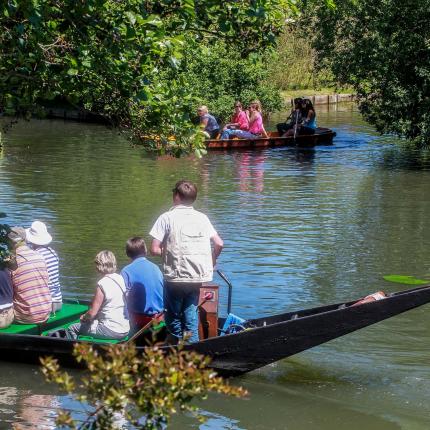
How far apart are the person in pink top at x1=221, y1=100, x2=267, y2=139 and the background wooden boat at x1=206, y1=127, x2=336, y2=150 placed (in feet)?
0.94

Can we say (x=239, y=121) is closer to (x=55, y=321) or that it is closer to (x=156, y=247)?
(x=55, y=321)

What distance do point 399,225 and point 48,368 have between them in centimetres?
1386

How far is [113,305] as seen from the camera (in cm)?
957

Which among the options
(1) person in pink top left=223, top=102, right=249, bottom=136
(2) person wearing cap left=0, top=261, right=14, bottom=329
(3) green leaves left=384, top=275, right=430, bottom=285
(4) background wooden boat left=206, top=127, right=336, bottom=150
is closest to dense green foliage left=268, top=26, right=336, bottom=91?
(4) background wooden boat left=206, top=127, right=336, bottom=150

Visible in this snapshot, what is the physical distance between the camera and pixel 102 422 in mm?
4273

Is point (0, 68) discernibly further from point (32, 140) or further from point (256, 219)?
point (32, 140)

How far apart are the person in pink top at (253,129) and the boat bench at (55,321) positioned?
17699 mm

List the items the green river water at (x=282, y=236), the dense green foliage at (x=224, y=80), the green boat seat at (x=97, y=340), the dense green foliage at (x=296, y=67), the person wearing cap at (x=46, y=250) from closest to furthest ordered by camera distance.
Result: 1. the green river water at (x=282, y=236)
2. the green boat seat at (x=97, y=340)
3. the person wearing cap at (x=46, y=250)
4. the dense green foliage at (x=224, y=80)
5. the dense green foliage at (x=296, y=67)

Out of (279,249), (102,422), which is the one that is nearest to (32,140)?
(279,249)

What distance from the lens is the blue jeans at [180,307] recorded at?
8961 mm

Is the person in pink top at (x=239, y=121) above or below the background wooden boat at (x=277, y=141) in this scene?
above

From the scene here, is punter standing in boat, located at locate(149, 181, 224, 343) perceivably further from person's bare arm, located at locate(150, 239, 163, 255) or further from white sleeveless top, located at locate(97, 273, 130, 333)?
white sleeveless top, located at locate(97, 273, 130, 333)

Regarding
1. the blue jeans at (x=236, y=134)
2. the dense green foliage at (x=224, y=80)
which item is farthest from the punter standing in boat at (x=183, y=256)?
the dense green foliage at (x=224, y=80)

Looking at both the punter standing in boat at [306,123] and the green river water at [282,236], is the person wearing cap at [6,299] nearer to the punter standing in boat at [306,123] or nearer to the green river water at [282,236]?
the green river water at [282,236]
